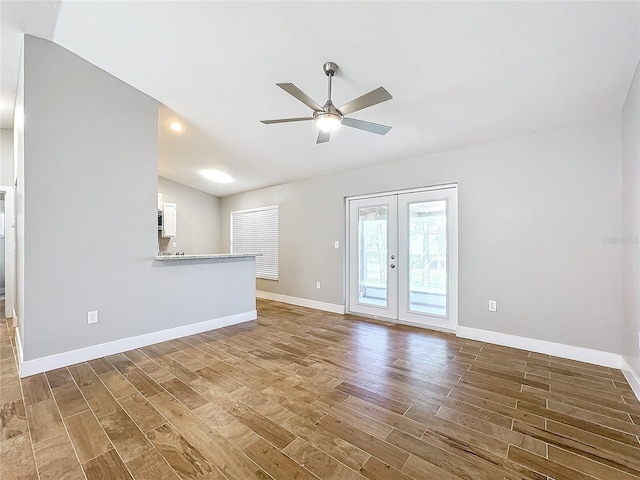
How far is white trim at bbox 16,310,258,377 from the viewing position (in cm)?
267

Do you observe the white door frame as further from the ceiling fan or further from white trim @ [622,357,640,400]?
white trim @ [622,357,640,400]

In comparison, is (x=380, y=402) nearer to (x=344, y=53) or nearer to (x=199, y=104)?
(x=344, y=53)

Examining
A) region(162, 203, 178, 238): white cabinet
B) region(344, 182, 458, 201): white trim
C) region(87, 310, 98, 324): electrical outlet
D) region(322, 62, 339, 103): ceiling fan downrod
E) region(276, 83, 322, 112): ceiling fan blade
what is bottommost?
region(87, 310, 98, 324): electrical outlet

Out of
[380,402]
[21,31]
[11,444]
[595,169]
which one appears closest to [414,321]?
[380,402]

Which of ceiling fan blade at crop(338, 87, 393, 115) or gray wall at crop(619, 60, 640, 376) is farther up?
ceiling fan blade at crop(338, 87, 393, 115)

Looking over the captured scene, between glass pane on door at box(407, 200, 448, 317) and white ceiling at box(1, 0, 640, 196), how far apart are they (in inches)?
35.9

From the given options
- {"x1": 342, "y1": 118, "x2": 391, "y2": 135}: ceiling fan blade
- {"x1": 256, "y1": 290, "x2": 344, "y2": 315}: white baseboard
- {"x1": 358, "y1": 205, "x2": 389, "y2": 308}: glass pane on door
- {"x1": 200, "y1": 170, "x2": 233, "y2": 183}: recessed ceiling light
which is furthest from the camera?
{"x1": 200, "y1": 170, "x2": 233, "y2": 183}: recessed ceiling light

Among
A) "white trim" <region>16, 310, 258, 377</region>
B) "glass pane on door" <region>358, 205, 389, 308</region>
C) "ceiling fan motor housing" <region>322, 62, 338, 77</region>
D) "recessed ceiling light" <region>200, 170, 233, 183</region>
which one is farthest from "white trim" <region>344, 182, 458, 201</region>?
"white trim" <region>16, 310, 258, 377</region>

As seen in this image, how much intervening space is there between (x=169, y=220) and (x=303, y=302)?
3.34 meters

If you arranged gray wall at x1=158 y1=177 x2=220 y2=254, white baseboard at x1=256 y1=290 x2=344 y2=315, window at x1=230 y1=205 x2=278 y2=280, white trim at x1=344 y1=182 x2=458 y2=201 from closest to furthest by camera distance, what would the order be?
white trim at x1=344 y1=182 x2=458 y2=201 < white baseboard at x1=256 y1=290 x2=344 y2=315 < window at x1=230 y1=205 x2=278 y2=280 < gray wall at x1=158 y1=177 x2=220 y2=254

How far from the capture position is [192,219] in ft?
22.5

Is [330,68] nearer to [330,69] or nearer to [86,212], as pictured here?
[330,69]

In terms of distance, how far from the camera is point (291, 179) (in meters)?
5.63

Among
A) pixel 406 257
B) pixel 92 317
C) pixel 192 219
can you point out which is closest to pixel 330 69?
pixel 406 257
